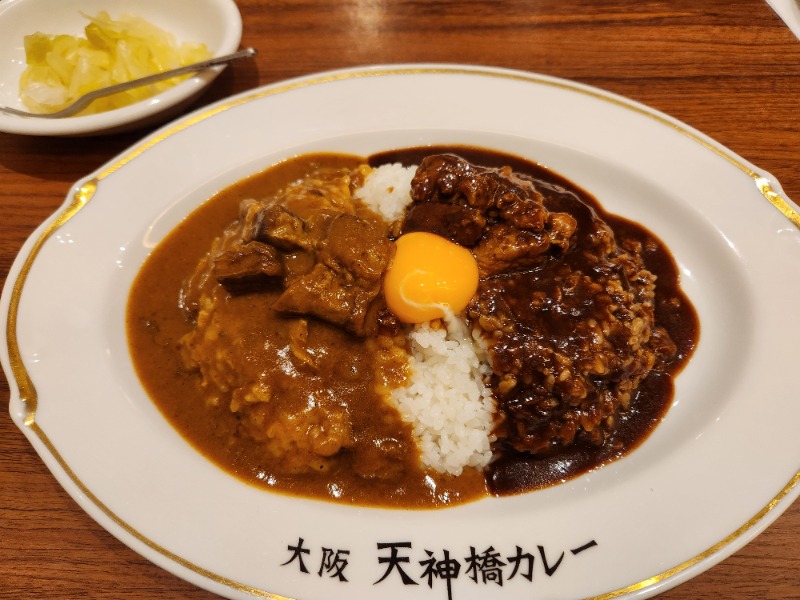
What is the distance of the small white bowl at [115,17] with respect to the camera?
3875 millimetres

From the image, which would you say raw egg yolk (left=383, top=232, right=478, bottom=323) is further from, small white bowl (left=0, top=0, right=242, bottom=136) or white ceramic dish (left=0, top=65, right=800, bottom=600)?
small white bowl (left=0, top=0, right=242, bottom=136)

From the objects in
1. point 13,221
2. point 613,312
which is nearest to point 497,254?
point 613,312

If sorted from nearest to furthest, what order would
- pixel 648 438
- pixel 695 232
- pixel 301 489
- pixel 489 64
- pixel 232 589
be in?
1. pixel 232 589
2. pixel 301 489
3. pixel 648 438
4. pixel 695 232
5. pixel 489 64

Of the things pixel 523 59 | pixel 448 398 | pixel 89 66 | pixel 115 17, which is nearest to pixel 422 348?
pixel 448 398

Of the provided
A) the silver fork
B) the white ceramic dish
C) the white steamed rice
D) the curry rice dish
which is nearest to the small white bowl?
the silver fork

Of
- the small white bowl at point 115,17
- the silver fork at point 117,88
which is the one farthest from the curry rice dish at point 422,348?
the silver fork at point 117,88

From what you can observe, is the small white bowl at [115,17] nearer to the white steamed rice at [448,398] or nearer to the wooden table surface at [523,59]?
the wooden table surface at [523,59]

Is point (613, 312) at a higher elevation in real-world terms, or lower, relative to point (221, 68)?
lower

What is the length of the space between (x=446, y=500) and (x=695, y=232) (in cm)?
245

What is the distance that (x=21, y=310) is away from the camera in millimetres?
3152

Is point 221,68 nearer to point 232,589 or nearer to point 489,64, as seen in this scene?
point 489,64

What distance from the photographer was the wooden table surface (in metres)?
3.91

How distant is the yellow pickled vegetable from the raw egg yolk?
2591mm

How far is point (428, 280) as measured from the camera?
313 cm
